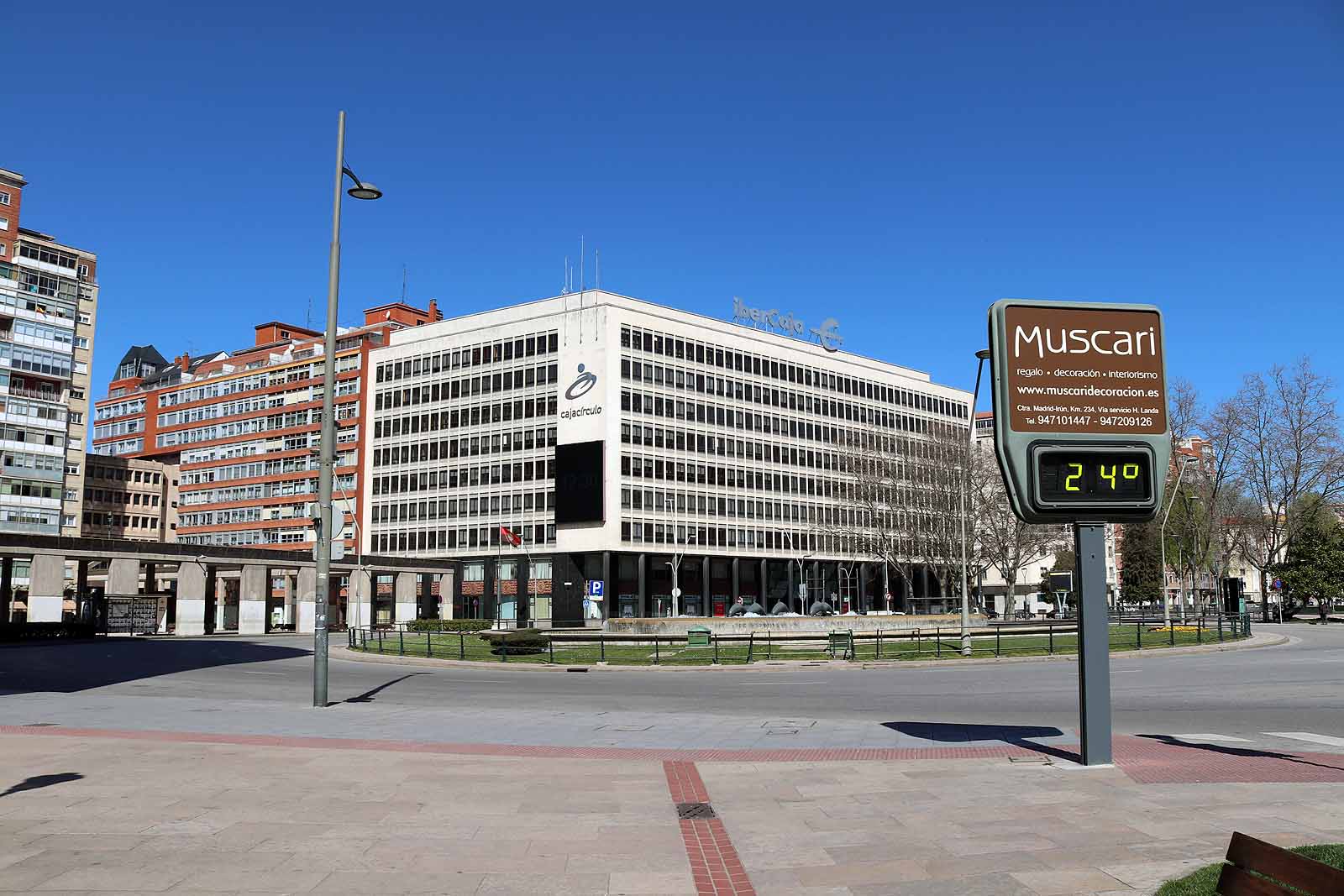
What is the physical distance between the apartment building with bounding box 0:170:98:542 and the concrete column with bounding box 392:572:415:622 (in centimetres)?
2970

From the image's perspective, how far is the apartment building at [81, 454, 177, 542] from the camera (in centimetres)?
12425

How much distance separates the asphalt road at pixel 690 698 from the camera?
17.7m

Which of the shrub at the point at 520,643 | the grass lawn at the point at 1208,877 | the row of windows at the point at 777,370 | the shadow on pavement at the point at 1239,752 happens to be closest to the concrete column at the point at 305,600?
the row of windows at the point at 777,370

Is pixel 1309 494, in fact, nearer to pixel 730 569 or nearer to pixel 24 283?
pixel 730 569

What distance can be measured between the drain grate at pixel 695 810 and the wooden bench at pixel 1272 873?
18.9ft

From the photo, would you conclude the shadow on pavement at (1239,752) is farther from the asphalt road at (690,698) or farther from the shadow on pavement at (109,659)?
the shadow on pavement at (109,659)

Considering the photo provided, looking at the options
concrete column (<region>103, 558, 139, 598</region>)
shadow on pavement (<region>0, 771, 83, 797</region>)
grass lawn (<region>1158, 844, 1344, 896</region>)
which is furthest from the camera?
concrete column (<region>103, 558, 139, 598</region>)

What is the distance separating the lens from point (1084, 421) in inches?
545

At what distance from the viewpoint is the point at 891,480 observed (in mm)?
94375

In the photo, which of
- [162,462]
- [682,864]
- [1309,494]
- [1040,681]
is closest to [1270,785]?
[682,864]

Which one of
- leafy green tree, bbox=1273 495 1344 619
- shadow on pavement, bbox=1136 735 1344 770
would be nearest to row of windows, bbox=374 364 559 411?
leafy green tree, bbox=1273 495 1344 619

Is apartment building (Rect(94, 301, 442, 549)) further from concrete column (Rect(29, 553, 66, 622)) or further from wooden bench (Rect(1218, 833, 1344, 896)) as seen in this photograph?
wooden bench (Rect(1218, 833, 1344, 896))

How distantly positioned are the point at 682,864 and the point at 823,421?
105304 millimetres

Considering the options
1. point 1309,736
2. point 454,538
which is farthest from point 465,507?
point 1309,736
